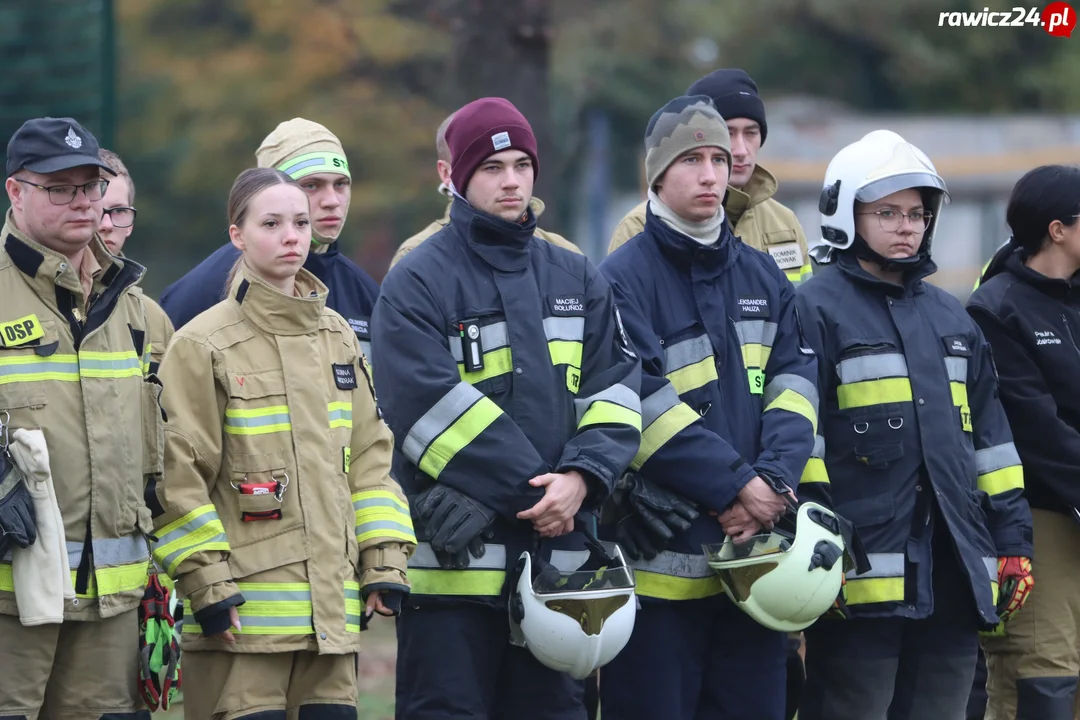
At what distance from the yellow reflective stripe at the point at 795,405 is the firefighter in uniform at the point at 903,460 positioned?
0.97 ft

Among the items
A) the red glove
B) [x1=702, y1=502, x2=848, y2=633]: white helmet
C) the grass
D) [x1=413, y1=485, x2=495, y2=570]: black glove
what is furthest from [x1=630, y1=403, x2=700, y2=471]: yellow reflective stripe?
the grass

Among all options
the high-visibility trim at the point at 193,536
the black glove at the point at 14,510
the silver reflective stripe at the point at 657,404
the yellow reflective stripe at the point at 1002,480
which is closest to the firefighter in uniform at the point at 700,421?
the silver reflective stripe at the point at 657,404

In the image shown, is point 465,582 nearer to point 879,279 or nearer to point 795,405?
point 795,405

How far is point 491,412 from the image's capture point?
5.05 meters

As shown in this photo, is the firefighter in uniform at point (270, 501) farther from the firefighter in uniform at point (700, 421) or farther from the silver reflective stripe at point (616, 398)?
the firefighter in uniform at point (700, 421)

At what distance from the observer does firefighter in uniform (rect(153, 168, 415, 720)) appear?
475cm

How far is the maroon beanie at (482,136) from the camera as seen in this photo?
5.36 metres

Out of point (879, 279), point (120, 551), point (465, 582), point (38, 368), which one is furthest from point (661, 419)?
point (38, 368)

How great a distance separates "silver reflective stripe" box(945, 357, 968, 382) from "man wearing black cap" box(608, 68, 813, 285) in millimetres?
1024

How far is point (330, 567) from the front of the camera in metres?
4.86

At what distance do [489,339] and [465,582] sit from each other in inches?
31.7

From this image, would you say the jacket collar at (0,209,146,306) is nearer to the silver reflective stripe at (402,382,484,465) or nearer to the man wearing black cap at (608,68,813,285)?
the silver reflective stripe at (402,382,484,465)

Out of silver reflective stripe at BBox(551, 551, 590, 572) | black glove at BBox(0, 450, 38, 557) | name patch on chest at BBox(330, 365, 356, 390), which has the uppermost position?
name patch on chest at BBox(330, 365, 356, 390)

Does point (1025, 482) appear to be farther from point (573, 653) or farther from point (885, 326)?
point (573, 653)
